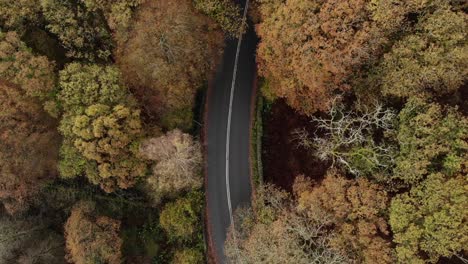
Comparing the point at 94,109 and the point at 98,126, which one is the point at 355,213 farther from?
the point at 94,109

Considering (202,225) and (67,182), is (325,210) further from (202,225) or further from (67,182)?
(67,182)

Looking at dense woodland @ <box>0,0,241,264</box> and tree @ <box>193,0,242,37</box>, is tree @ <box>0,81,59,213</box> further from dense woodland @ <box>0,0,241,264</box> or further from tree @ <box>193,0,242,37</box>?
tree @ <box>193,0,242,37</box>

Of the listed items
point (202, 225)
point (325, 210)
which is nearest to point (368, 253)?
point (325, 210)

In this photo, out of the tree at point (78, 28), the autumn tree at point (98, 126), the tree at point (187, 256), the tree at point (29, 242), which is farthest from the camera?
the tree at point (187, 256)

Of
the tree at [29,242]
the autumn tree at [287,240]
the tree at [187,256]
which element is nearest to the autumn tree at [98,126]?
the tree at [29,242]

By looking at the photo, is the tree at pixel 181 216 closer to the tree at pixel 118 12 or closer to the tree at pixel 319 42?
the tree at pixel 319 42

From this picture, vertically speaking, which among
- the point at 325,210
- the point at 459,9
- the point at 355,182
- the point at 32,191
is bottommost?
the point at 32,191

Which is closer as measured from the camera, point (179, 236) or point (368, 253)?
point (368, 253)
